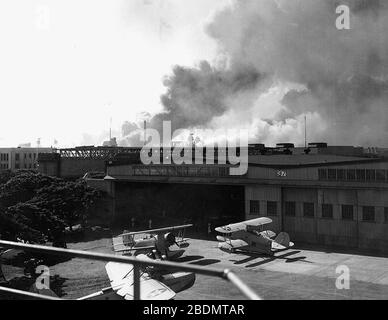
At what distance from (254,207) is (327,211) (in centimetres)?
696

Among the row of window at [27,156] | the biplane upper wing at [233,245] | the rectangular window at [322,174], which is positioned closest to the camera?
the biplane upper wing at [233,245]

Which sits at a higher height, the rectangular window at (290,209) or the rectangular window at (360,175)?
the rectangular window at (360,175)

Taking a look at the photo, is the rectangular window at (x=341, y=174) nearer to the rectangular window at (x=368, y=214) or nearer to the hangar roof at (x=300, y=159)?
the rectangular window at (x=368, y=214)

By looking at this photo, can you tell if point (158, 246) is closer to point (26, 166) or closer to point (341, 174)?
point (341, 174)

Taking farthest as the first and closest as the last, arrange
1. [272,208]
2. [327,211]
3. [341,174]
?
[272,208]
[327,211]
[341,174]

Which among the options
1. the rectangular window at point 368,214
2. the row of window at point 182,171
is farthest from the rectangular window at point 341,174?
the row of window at point 182,171

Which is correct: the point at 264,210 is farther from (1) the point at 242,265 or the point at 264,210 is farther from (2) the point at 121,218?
(2) the point at 121,218

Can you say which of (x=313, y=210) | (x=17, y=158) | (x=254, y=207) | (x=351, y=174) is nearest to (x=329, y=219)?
(x=313, y=210)

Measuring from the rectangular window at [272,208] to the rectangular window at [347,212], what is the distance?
6.12 meters

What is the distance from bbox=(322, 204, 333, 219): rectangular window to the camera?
35578 millimetres

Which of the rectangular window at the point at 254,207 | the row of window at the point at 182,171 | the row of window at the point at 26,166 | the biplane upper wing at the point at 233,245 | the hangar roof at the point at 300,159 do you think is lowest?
the biplane upper wing at the point at 233,245

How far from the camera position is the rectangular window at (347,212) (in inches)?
1358

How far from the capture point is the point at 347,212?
114 feet

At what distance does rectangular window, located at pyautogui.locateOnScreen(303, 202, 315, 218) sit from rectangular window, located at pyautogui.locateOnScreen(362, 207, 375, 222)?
4.36 m
